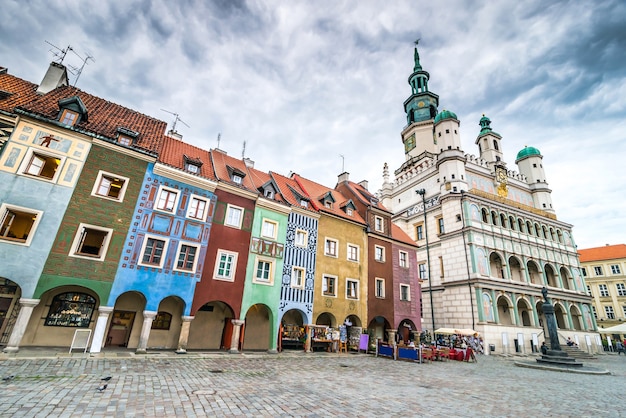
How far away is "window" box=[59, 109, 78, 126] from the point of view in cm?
1597

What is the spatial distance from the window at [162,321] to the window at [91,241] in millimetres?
5360

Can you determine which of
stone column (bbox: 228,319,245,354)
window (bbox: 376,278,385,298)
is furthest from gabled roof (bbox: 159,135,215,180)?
window (bbox: 376,278,385,298)

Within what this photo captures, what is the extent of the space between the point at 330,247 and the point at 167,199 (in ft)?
42.3

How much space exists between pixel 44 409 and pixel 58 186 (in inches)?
497

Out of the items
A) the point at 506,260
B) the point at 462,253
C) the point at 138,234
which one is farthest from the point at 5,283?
the point at 506,260

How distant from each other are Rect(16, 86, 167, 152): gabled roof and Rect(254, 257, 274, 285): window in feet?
32.7

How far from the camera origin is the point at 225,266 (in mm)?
19094

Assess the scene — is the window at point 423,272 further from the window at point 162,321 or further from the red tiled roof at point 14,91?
the red tiled roof at point 14,91

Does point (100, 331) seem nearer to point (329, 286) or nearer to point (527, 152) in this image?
point (329, 286)

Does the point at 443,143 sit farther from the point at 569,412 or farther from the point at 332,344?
the point at 569,412

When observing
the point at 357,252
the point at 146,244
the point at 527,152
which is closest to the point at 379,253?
the point at 357,252

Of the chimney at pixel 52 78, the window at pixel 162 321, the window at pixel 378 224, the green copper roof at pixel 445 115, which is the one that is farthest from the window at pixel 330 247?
the green copper roof at pixel 445 115

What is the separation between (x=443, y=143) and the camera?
39.6m

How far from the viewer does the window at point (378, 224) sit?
92.4 ft
